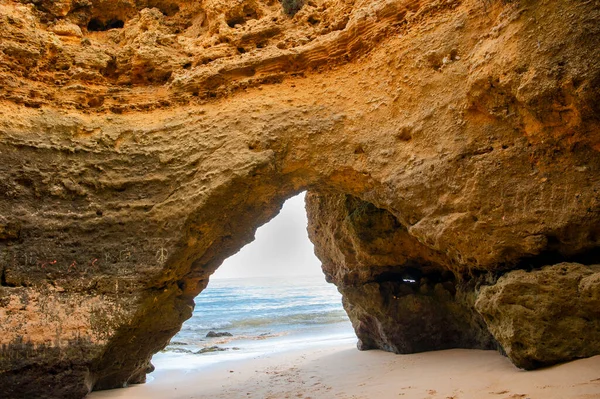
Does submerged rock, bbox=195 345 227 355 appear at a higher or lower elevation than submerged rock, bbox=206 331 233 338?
higher

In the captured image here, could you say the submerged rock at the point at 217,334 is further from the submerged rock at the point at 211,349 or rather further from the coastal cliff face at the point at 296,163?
the coastal cliff face at the point at 296,163

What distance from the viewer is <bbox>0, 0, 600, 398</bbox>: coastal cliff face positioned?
4.38 meters

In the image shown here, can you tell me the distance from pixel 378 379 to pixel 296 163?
3.31 metres

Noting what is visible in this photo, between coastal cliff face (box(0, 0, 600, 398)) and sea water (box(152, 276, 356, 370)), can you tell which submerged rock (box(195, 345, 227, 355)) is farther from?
coastal cliff face (box(0, 0, 600, 398))

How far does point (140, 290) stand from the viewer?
541 cm

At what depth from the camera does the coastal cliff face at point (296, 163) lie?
4383mm

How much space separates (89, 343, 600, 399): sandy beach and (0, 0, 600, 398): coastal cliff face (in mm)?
382

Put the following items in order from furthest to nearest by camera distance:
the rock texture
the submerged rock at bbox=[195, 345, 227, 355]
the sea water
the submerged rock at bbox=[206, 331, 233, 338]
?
the submerged rock at bbox=[206, 331, 233, 338], the submerged rock at bbox=[195, 345, 227, 355], the sea water, the rock texture

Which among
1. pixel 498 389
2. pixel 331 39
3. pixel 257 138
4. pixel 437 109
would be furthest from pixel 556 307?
pixel 331 39

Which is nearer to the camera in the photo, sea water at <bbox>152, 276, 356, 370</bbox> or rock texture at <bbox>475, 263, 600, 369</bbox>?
rock texture at <bbox>475, 263, 600, 369</bbox>

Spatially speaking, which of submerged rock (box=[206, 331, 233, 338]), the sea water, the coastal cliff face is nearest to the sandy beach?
the coastal cliff face

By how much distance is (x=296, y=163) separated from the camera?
602 cm

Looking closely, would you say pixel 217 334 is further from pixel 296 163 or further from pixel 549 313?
pixel 549 313

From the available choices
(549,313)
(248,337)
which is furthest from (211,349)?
(549,313)
